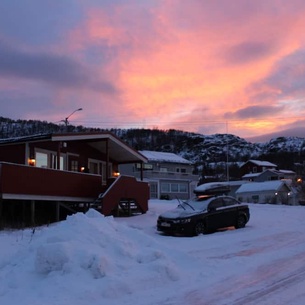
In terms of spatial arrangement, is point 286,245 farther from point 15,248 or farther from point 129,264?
point 15,248

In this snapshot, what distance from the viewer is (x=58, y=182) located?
2212 cm

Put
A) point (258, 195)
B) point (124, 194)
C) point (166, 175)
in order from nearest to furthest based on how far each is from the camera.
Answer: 1. point (124, 194)
2. point (166, 175)
3. point (258, 195)

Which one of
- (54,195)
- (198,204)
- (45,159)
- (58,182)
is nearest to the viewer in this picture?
(198,204)

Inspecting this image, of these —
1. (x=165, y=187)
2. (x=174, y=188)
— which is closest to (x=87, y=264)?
(x=165, y=187)

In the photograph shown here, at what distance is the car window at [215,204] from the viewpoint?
774 inches

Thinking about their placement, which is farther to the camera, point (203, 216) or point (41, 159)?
point (41, 159)

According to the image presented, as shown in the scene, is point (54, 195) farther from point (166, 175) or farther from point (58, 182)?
point (166, 175)

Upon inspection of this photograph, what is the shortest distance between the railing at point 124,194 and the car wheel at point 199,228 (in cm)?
613

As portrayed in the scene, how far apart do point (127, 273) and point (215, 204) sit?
1127 cm

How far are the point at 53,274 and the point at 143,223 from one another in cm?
1389

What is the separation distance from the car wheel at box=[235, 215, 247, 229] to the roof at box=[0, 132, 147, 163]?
965cm

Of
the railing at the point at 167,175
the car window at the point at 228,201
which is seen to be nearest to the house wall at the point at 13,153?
the car window at the point at 228,201

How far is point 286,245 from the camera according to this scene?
49.5 ft

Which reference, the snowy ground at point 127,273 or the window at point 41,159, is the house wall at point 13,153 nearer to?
the window at point 41,159
